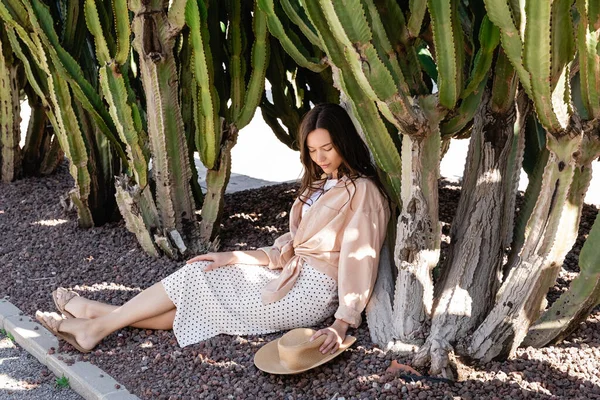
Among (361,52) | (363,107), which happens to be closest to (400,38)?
(363,107)

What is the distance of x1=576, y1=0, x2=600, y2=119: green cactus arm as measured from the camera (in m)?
2.23

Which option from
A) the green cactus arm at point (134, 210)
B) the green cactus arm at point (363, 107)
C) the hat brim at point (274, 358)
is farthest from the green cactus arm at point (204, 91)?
the hat brim at point (274, 358)

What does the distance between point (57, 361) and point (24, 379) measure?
16 centimetres

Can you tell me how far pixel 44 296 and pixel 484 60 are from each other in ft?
7.56

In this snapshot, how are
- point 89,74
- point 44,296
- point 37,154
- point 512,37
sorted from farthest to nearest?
point 37,154, point 89,74, point 44,296, point 512,37

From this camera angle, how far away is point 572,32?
234 centimetres

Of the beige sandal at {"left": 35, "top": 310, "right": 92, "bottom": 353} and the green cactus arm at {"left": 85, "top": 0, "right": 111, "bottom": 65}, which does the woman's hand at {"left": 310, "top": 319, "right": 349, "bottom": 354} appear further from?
the green cactus arm at {"left": 85, "top": 0, "right": 111, "bottom": 65}

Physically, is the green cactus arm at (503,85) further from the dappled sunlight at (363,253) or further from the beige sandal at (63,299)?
the beige sandal at (63,299)

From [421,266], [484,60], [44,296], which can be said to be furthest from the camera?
[44,296]

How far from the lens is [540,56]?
222 centimetres

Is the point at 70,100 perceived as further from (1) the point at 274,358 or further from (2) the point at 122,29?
(1) the point at 274,358

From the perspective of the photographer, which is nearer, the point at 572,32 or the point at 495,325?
the point at 572,32

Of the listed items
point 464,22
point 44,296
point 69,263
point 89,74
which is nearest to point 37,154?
point 89,74

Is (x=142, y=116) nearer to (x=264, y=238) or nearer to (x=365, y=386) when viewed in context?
(x=264, y=238)
